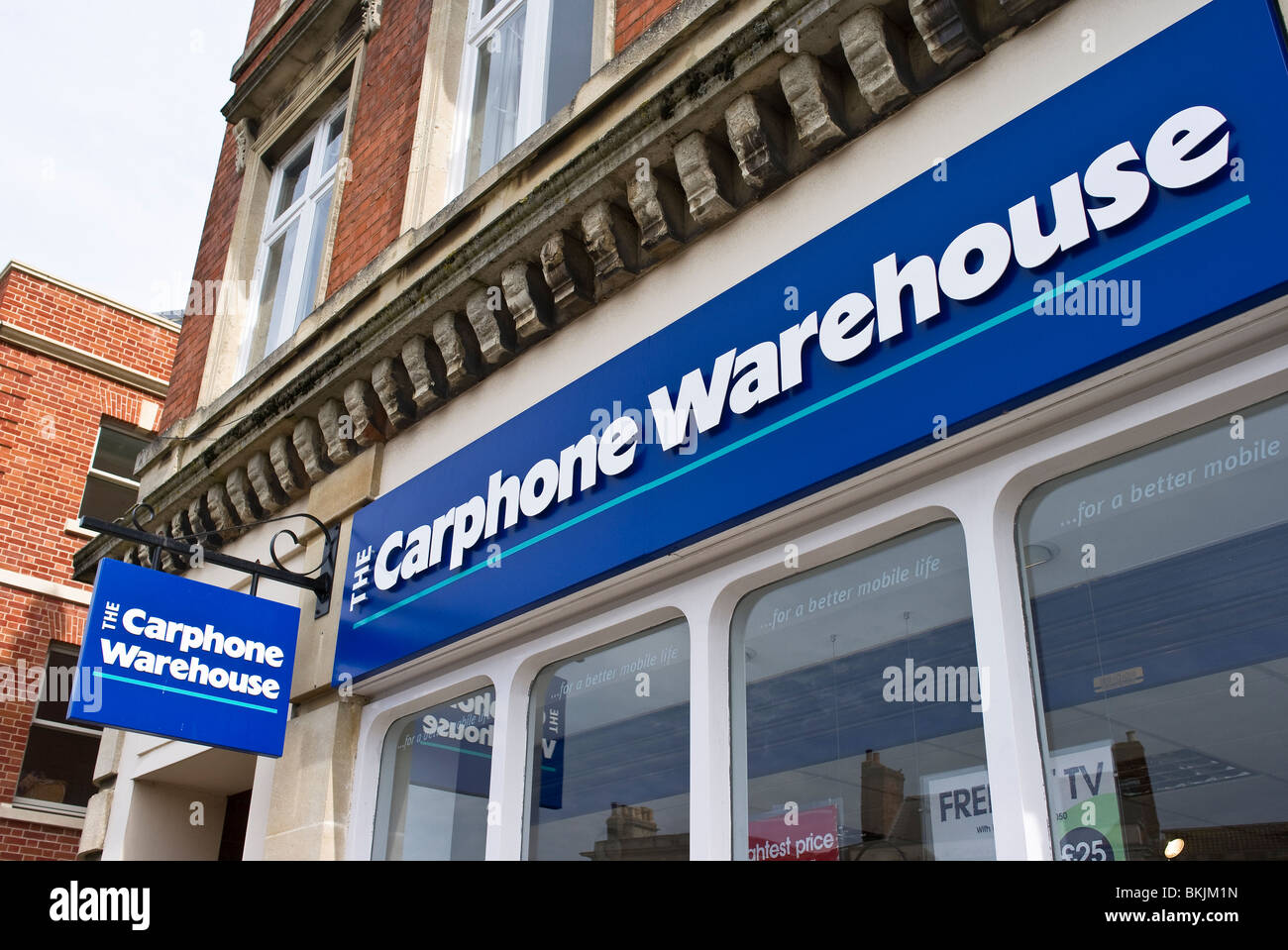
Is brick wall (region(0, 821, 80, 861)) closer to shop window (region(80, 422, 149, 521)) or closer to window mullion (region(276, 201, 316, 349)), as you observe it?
shop window (region(80, 422, 149, 521))

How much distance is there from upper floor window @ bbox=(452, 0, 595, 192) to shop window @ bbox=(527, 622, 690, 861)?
11.4 feet

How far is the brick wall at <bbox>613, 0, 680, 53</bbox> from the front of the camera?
5.91m

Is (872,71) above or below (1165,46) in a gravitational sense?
above

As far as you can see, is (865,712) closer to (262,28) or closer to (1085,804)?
(1085,804)

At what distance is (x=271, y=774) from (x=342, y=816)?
2.58 ft

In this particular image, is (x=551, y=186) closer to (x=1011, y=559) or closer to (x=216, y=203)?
(x=1011, y=559)

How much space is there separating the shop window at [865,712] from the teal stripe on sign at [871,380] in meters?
0.56

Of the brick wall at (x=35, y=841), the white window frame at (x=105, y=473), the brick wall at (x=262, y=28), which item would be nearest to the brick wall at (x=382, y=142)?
the brick wall at (x=262, y=28)

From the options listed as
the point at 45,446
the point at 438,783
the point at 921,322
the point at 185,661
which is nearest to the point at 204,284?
the point at 185,661

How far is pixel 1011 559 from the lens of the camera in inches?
146

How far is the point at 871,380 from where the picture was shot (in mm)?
4098

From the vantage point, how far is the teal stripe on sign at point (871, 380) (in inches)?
131
